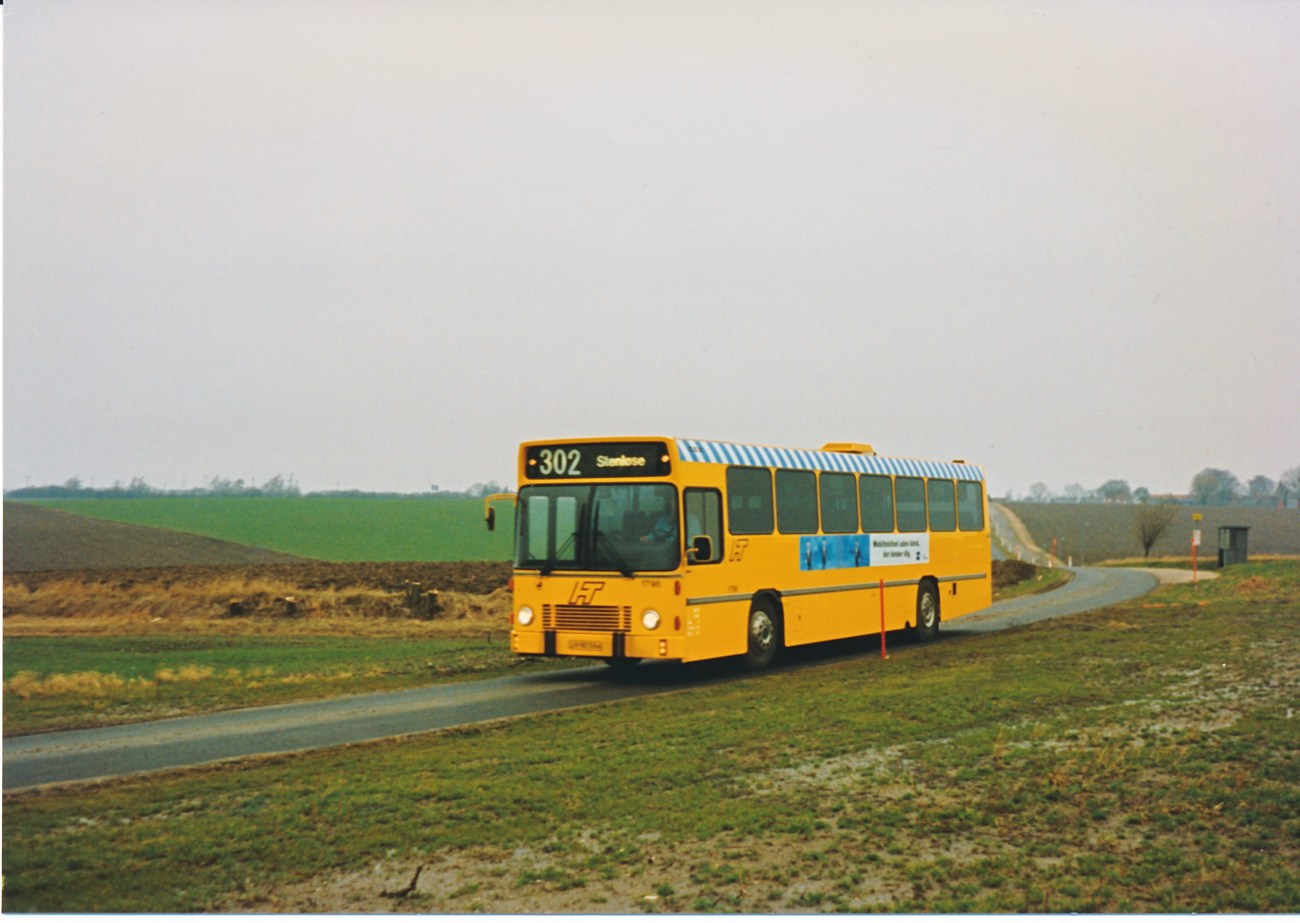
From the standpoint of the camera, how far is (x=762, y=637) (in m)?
19.5

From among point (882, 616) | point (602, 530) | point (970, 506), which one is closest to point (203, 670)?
point (602, 530)

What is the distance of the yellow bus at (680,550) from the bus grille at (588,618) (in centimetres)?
1

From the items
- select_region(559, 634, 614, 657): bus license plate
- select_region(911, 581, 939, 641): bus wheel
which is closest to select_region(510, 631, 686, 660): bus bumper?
select_region(559, 634, 614, 657): bus license plate

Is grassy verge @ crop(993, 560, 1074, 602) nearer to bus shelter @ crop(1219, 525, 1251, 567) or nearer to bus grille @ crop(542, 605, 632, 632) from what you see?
bus shelter @ crop(1219, 525, 1251, 567)

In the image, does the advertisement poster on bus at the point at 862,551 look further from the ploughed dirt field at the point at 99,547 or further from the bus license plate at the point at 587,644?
the ploughed dirt field at the point at 99,547

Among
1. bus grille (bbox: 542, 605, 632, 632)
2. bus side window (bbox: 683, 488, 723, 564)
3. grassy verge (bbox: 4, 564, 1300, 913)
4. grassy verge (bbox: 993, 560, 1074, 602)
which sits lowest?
grassy verge (bbox: 993, 560, 1074, 602)

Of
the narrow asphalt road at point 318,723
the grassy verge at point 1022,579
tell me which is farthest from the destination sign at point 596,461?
the grassy verge at point 1022,579

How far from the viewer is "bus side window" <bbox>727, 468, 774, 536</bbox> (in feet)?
61.6

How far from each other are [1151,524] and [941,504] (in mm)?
71736

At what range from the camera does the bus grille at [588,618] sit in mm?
17266

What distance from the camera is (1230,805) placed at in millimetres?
9156

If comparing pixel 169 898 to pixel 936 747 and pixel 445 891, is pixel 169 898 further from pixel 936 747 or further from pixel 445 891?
pixel 936 747

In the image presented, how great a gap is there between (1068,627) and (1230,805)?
1707 cm

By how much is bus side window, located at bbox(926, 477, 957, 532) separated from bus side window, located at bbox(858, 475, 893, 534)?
6.91 ft
